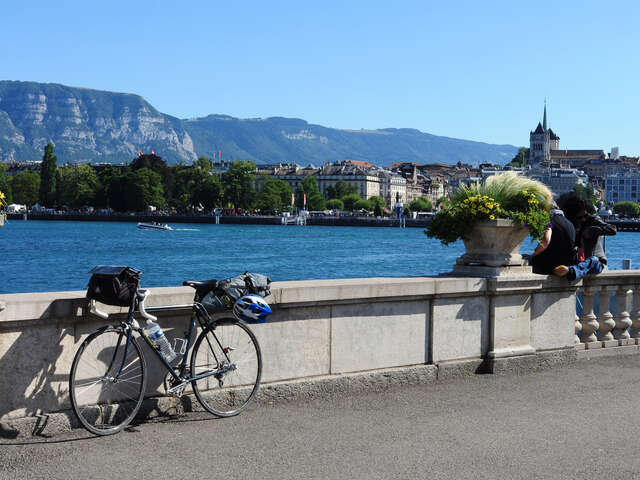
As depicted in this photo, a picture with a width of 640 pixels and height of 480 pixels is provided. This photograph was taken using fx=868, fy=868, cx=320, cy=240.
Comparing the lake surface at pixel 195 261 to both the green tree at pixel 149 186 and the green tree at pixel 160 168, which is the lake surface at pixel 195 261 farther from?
the green tree at pixel 160 168

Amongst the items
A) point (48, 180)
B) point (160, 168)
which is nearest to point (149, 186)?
point (160, 168)

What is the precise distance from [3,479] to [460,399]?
12.1 feet

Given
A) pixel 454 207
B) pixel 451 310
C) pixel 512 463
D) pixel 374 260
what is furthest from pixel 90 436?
pixel 374 260

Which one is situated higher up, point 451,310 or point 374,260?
point 451,310

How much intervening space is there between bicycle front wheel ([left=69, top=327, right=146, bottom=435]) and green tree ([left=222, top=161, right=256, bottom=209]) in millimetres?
171652

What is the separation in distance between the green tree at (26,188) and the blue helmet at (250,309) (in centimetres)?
19986

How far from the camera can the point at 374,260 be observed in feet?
234

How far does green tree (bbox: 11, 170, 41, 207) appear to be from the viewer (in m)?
197

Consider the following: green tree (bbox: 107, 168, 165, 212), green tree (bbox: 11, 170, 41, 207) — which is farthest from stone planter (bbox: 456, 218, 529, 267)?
green tree (bbox: 11, 170, 41, 207)

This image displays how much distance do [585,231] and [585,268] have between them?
2.37ft

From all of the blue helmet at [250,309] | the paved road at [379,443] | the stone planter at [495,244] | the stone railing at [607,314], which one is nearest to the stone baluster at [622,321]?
the stone railing at [607,314]

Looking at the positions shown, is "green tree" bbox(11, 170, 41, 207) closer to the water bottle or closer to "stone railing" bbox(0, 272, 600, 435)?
"stone railing" bbox(0, 272, 600, 435)

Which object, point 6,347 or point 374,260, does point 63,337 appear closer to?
point 6,347

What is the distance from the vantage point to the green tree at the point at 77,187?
176 meters
